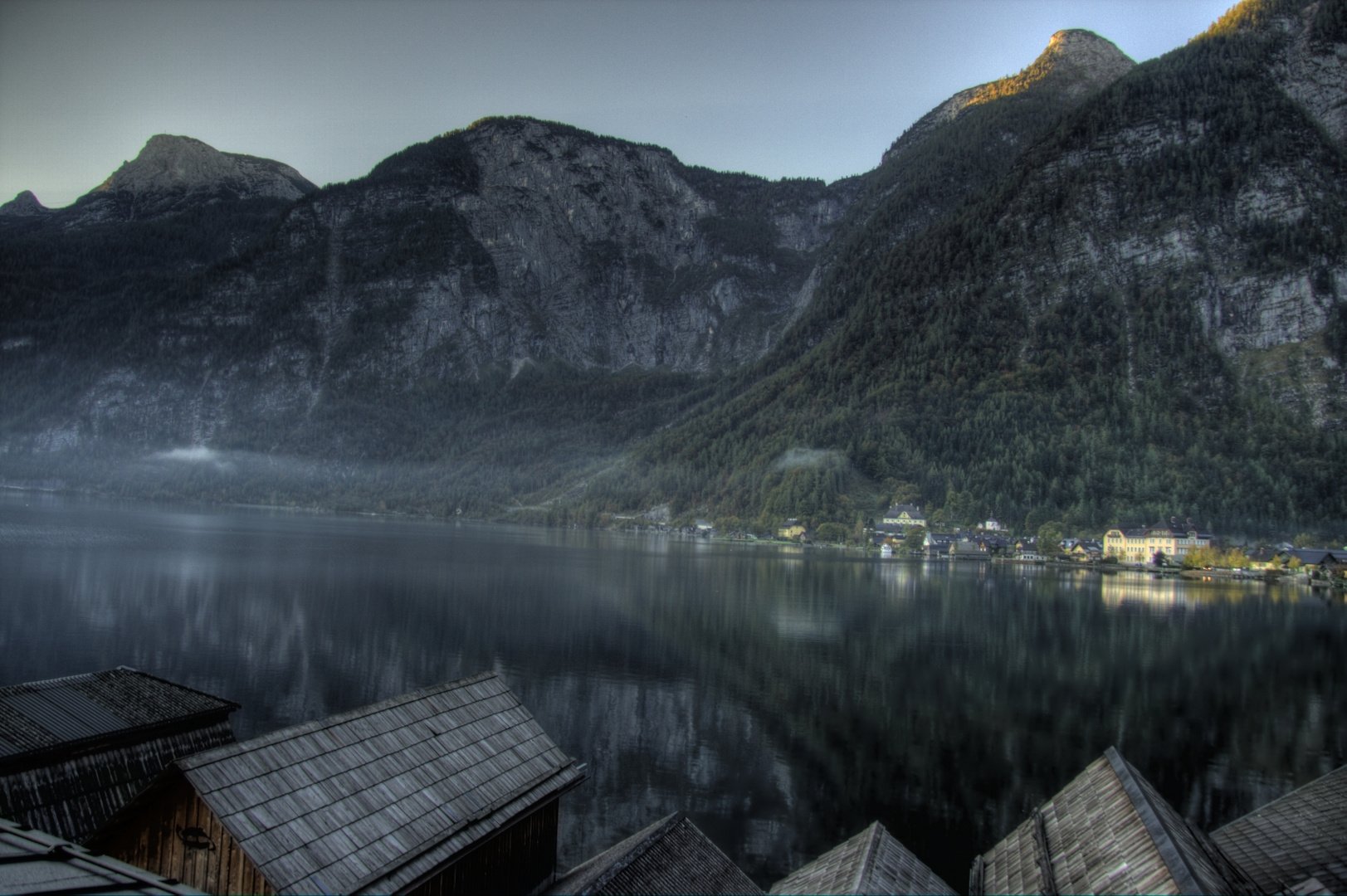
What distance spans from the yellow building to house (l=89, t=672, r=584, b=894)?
142 metres

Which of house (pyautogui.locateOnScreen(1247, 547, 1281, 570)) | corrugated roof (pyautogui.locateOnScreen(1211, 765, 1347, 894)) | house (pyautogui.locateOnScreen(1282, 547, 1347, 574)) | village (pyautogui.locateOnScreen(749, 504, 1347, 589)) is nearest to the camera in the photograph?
corrugated roof (pyautogui.locateOnScreen(1211, 765, 1347, 894))

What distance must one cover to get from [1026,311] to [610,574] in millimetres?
137938

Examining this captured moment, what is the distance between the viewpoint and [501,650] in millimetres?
45531

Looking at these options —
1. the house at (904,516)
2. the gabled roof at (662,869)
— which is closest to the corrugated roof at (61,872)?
the gabled roof at (662,869)

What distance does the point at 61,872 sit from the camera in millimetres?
4980

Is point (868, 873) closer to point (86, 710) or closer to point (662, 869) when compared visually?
point (662, 869)

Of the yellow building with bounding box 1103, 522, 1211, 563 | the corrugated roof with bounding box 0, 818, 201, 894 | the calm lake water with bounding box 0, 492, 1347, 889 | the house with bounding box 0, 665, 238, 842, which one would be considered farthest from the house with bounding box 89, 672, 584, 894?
the yellow building with bounding box 1103, 522, 1211, 563

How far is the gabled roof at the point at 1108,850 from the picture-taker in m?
12.9

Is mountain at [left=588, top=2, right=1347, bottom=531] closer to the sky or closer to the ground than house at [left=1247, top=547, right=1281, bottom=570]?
closer to the sky

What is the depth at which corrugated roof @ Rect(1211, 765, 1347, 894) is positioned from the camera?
15.1 meters

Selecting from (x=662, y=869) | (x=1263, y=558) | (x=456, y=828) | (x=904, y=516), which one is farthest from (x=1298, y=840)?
(x=904, y=516)

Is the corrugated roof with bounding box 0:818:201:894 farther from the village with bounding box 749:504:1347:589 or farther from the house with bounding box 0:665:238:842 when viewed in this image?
the village with bounding box 749:504:1347:589

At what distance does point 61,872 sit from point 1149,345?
191616mm

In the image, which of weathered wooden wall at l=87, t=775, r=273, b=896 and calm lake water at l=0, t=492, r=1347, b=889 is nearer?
weathered wooden wall at l=87, t=775, r=273, b=896
